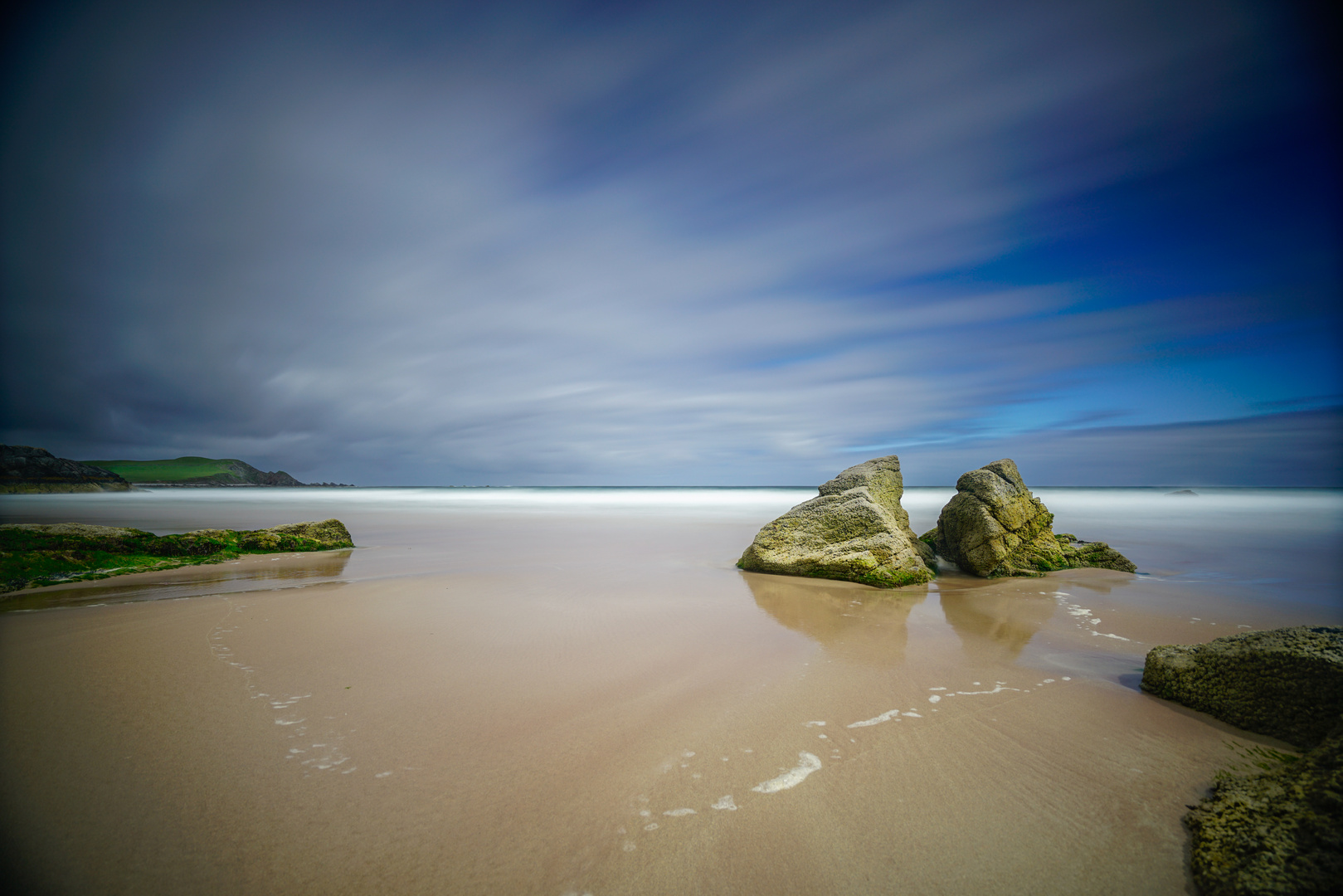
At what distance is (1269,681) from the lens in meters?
3.21

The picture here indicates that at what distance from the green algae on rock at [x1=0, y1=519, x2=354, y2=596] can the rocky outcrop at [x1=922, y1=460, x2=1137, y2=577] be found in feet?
44.3

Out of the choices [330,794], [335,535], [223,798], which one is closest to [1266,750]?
[330,794]

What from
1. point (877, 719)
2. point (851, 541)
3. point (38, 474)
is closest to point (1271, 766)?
point (877, 719)

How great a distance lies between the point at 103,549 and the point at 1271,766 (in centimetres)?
1434

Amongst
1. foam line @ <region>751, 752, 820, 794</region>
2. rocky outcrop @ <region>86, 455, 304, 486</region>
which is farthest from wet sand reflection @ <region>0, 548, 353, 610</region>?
rocky outcrop @ <region>86, 455, 304, 486</region>

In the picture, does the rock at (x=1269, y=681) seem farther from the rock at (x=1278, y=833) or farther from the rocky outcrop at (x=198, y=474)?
the rocky outcrop at (x=198, y=474)

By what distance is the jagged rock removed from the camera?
8.10 m

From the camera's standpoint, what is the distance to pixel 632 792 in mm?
2693

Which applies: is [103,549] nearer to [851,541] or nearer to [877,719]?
[877,719]

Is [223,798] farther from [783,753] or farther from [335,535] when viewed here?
[335,535]

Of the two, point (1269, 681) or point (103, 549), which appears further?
point (103, 549)

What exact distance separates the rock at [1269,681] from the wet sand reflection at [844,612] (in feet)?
6.42

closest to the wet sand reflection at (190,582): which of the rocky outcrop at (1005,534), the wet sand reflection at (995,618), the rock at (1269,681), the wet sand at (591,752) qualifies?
the wet sand at (591,752)

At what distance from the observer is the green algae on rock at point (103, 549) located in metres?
7.40
